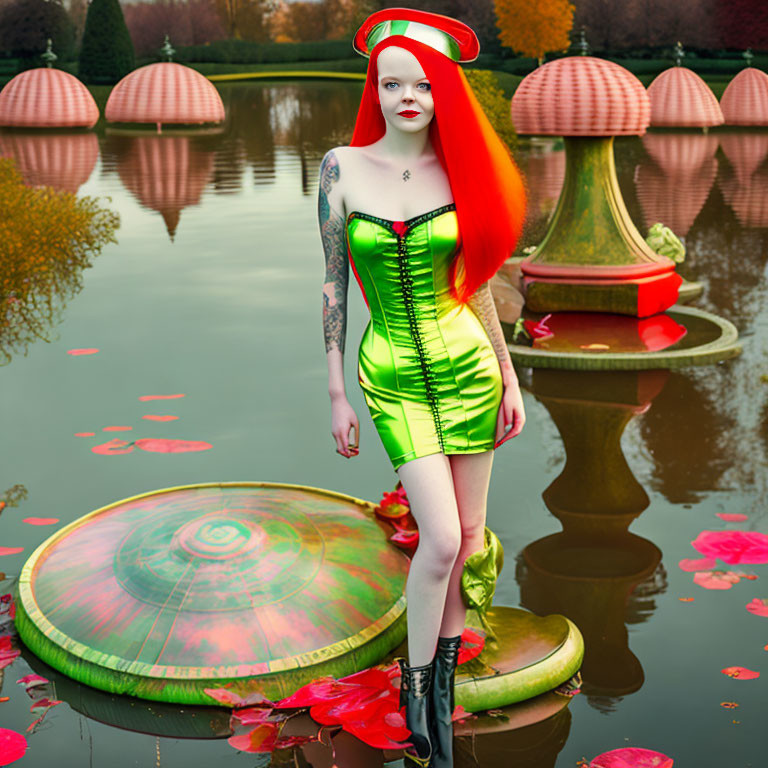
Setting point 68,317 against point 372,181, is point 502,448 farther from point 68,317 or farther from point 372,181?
point 68,317

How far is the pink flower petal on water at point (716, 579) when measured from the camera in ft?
13.5

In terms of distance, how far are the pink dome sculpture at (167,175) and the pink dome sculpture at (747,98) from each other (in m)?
7.89

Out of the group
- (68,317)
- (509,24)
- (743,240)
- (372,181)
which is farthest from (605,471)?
(509,24)

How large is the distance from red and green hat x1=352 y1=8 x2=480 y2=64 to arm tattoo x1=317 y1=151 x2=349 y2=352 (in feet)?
1.18

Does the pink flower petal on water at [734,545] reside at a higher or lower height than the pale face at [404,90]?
lower

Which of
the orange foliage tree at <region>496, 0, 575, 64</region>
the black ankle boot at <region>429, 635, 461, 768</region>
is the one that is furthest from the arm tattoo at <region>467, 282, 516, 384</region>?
the orange foliage tree at <region>496, 0, 575, 64</region>

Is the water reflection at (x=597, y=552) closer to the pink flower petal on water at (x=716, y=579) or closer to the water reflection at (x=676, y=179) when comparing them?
the pink flower petal on water at (x=716, y=579)

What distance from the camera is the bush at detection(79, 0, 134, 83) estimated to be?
37.4 metres

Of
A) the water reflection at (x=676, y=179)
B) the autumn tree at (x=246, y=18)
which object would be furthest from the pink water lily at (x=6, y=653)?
the autumn tree at (x=246, y=18)

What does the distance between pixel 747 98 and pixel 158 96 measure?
975 cm

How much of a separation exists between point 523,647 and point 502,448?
2.38m

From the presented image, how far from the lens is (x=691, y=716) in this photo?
10.7 ft

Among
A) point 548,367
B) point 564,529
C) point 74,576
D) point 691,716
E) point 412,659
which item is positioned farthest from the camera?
point 548,367

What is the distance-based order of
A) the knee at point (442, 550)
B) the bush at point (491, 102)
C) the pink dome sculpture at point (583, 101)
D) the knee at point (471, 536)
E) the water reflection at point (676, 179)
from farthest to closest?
the bush at point (491, 102) < the water reflection at point (676, 179) < the pink dome sculpture at point (583, 101) < the knee at point (471, 536) < the knee at point (442, 550)
